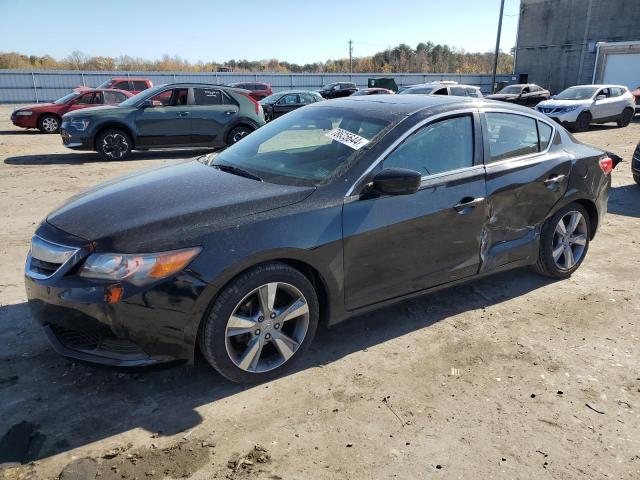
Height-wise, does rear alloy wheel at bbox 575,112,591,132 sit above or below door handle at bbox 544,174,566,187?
below

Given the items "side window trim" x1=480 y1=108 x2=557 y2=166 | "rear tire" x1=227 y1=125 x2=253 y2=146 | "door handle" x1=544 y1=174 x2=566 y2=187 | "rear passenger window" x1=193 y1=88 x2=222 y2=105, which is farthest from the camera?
"rear tire" x1=227 y1=125 x2=253 y2=146

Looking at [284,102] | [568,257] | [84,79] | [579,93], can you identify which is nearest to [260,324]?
[568,257]

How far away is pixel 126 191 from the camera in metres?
3.36

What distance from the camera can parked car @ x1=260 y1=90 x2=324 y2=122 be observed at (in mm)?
20425

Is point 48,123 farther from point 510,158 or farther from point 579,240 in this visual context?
point 579,240

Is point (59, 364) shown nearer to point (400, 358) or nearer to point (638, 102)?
point (400, 358)

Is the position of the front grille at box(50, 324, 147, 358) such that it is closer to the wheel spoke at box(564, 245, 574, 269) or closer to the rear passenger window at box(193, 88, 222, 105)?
the wheel spoke at box(564, 245, 574, 269)

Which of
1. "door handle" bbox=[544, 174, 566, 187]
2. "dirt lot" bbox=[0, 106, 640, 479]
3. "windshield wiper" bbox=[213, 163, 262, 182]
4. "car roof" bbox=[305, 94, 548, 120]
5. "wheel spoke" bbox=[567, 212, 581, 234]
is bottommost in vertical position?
"dirt lot" bbox=[0, 106, 640, 479]

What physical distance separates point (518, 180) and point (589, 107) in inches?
661

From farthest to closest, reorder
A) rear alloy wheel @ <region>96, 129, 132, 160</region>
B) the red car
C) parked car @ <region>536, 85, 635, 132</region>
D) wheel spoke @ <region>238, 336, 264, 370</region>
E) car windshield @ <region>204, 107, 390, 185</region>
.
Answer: the red car, parked car @ <region>536, 85, 635, 132</region>, rear alloy wheel @ <region>96, 129, 132, 160</region>, car windshield @ <region>204, 107, 390, 185</region>, wheel spoke @ <region>238, 336, 264, 370</region>

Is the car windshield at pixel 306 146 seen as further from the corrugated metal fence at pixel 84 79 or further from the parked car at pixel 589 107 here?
the corrugated metal fence at pixel 84 79

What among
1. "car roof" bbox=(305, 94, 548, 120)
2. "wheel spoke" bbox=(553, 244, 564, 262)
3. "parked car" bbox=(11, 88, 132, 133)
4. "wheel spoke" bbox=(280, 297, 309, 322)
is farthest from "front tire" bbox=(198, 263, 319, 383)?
"parked car" bbox=(11, 88, 132, 133)

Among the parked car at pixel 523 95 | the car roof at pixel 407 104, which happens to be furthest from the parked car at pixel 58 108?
the parked car at pixel 523 95

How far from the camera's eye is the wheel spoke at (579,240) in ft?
15.3
